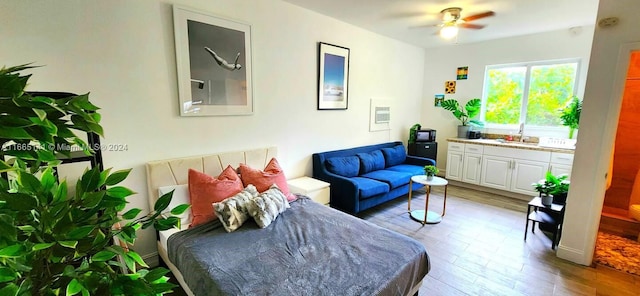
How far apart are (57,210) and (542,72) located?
575 centimetres

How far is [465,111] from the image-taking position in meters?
5.05

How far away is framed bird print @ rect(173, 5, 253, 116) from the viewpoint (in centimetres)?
242

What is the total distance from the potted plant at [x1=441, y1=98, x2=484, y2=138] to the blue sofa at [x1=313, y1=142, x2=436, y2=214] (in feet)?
3.25

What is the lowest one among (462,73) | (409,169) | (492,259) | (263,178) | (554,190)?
(492,259)

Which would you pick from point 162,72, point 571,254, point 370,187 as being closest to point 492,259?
point 571,254

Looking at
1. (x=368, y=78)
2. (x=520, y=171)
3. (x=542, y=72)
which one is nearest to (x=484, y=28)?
(x=542, y=72)

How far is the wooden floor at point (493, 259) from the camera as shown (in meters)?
2.21

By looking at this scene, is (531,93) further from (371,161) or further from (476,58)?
(371,161)

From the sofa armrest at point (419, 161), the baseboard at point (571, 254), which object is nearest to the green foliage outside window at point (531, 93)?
the sofa armrest at point (419, 161)

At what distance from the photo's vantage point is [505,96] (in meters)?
4.74

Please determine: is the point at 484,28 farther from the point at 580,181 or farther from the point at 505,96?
the point at 580,181

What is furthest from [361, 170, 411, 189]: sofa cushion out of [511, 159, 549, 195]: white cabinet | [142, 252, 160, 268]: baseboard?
[142, 252, 160, 268]: baseboard

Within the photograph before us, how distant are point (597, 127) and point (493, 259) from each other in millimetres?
1476

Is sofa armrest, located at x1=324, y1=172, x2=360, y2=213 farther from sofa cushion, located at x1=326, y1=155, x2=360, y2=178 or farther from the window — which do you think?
the window
